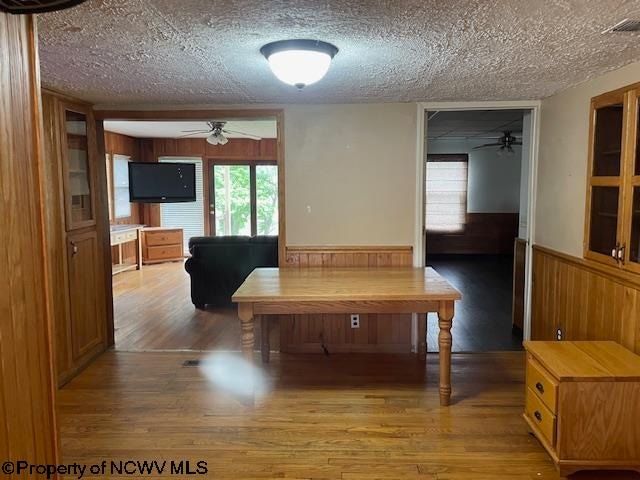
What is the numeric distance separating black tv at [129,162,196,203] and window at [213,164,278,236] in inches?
26.5

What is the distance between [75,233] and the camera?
364 cm

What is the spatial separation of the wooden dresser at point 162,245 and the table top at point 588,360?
7056mm

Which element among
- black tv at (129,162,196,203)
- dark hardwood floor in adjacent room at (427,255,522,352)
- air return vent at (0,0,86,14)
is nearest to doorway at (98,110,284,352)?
black tv at (129,162,196,203)

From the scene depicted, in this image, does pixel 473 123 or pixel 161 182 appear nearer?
pixel 473 123

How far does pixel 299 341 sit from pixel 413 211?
4.62ft

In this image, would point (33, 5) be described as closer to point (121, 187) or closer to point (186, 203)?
point (121, 187)

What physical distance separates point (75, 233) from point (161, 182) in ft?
16.2

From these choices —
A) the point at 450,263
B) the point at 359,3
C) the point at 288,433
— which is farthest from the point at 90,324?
the point at 450,263

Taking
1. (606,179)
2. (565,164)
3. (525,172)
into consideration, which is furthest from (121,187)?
(606,179)

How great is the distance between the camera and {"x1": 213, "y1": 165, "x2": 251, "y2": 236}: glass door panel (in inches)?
363

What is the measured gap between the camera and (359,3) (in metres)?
1.79

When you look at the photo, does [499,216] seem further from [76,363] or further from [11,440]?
[11,440]

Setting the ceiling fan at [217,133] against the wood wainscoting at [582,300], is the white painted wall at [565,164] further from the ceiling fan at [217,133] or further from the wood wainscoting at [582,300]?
the ceiling fan at [217,133]

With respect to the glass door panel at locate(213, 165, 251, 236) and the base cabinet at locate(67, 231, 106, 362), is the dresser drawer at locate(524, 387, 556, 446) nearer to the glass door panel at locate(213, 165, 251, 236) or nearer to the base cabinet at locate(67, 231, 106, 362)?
the base cabinet at locate(67, 231, 106, 362)
